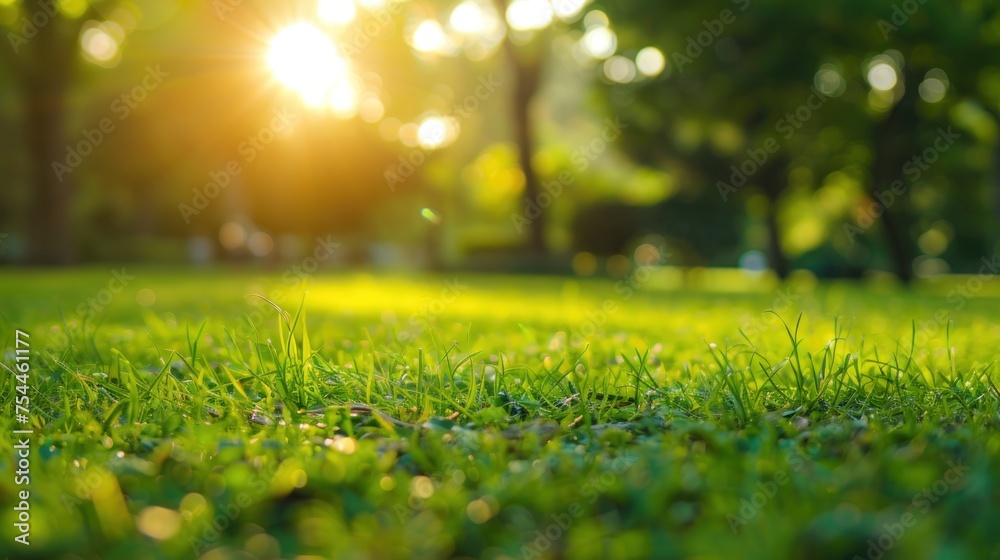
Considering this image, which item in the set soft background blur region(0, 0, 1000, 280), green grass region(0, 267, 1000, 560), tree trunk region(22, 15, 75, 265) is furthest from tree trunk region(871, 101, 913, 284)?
tree trunk region(22, 15, 75, 265)

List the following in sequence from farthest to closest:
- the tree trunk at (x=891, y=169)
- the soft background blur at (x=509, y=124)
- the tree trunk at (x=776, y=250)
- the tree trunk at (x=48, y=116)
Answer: the tree trunk at (x=776, y=250) → the tree trunk at (x=48, y=116) → the tree trunk at (x=891, y=169) → the soft background blur at (x=509, y=124)

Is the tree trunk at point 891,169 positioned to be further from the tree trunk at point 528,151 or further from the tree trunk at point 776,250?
the tree trunk at point 528,151

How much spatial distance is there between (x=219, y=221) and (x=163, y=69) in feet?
35.8

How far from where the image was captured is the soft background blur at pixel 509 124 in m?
17.7

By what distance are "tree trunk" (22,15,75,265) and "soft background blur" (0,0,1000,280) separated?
0.06 metres

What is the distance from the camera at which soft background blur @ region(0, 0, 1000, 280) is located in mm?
17703

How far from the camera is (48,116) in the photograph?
67.6ft

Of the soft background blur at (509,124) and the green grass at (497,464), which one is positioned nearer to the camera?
the green grass at (497,464)

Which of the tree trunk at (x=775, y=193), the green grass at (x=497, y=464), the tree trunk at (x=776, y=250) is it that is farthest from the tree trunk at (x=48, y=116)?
the tree trunk at (x=776, y=250)

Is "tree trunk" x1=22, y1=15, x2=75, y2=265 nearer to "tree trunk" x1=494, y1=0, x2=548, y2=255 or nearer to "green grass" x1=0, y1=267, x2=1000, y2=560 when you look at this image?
"tree trunk" x1=494, y1=0, x2=548, y2=255

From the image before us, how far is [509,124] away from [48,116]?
48.8 feet

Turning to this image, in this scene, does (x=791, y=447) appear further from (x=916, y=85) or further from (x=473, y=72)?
(x=473, y=72)

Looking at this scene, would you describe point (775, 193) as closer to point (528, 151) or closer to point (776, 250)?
point (776, 250)

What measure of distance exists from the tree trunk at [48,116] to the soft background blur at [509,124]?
0.20 feet
